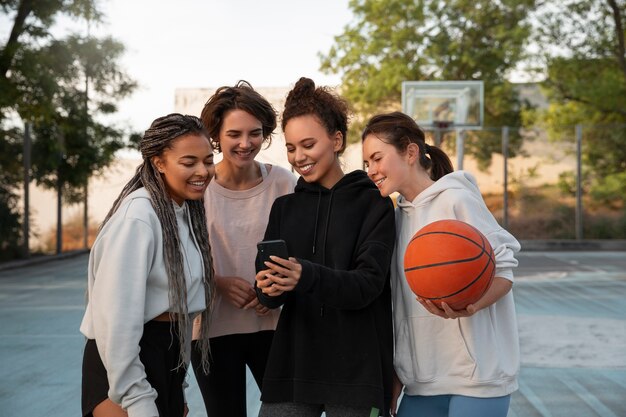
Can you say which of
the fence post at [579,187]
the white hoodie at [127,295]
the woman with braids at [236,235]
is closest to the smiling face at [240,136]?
the woman with braids at [236,235]

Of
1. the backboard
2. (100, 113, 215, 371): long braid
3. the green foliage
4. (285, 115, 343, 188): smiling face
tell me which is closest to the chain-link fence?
the backboard

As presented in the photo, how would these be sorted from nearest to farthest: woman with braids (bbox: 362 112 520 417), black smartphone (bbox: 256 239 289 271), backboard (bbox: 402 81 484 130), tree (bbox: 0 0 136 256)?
1. black smartphone (bbox: 256 239 289 271)
2. woman with braids (bbox: 362 112 520 417)
3. tree (bbox: 0 0 136 256)
4. backboard (bbox: 402 81 484 130)

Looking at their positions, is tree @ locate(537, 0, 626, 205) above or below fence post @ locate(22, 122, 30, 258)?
above

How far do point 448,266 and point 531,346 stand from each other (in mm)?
4864

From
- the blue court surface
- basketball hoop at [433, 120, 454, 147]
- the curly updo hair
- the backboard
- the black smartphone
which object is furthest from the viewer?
the backboard

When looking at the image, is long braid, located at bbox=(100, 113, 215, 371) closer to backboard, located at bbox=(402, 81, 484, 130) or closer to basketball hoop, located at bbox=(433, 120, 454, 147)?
basketball hoop, located at bbox=(433, 120, 454, 147)

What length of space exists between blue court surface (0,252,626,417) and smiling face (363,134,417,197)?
108 inches

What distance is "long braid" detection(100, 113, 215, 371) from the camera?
2295mm

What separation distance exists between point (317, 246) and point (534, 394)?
338cm

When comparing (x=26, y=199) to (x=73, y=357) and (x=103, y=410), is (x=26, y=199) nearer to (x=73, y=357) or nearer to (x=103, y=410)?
(x=73, y=357)

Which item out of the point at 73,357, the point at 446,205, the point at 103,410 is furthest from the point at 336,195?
the point at 73,357

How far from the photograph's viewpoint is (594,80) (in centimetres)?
2108

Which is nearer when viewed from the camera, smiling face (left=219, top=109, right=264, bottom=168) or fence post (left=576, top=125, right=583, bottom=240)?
smiling face (left=219, top=109, right=264, bottom=168)

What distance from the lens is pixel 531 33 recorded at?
72.6ft
